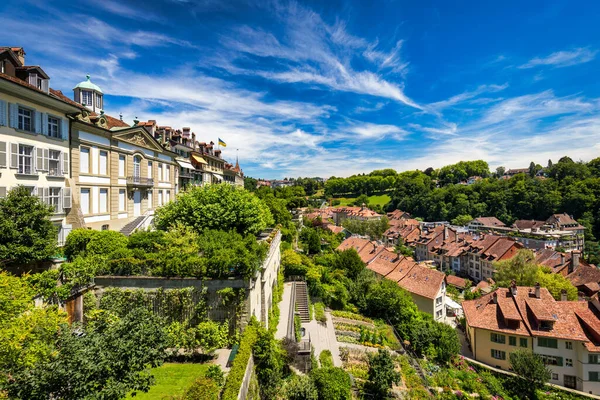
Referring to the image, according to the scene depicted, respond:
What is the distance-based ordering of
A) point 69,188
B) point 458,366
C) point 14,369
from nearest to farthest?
point 14,369
point 69,188
point 458,366

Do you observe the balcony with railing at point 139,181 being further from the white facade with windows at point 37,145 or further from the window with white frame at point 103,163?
the white facade with windows at point 37,145

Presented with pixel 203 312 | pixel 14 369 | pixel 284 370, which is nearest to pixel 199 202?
pixel 203 312

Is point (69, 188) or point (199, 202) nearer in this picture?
point (69, 188)

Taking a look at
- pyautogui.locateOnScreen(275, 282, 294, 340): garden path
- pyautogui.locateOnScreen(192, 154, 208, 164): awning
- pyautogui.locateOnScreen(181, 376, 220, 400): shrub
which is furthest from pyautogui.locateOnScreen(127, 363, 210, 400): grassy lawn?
pyautogui.locateOnScreen(192, 154, 208, 164): awning

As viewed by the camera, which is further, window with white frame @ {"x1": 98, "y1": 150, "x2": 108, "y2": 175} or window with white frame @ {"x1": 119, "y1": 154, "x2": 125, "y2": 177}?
window with white frame @ {"x1": 119, "y1": 154, "x2": 125, "y2": 177}

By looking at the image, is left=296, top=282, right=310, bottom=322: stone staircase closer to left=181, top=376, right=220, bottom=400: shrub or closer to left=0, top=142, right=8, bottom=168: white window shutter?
left=181, top=376, right=220, bottom=400: shrub

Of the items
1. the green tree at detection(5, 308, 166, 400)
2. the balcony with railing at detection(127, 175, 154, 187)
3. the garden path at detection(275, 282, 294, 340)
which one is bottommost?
the garden path at detection(275, 282, 294, 340)

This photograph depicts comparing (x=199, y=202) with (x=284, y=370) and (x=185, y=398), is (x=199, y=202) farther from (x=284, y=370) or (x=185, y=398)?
(x=185, y=398)
